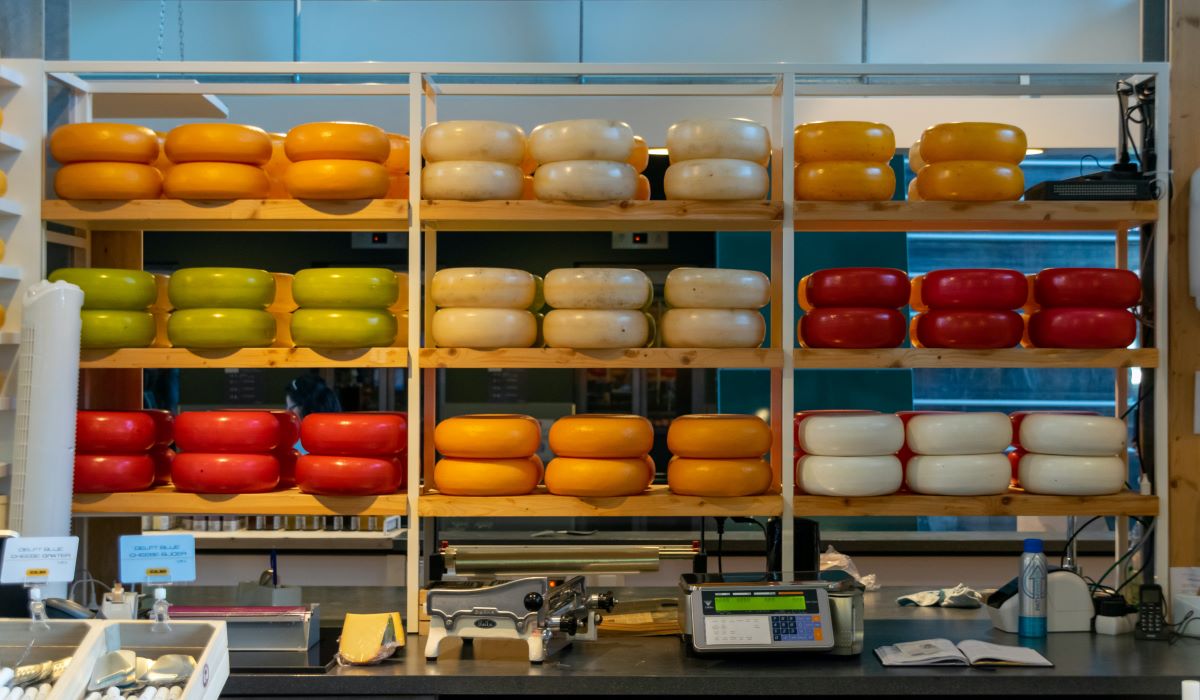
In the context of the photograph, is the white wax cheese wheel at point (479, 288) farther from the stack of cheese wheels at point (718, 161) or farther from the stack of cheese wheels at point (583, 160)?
the stack of cheese wheels at point (718, 161)

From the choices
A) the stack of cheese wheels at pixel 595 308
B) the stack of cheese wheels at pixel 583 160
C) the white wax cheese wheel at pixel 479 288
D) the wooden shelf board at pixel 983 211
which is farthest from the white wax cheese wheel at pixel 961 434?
the white wax cheese wheel at pixel 479 288

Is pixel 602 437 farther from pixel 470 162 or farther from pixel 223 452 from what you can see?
pixel 223 452

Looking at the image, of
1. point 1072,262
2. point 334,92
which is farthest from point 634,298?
point 1072,262

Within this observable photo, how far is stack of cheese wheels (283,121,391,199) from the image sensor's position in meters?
2.87

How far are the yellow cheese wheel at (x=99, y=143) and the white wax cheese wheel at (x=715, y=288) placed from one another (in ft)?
4.67

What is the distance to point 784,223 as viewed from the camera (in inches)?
117

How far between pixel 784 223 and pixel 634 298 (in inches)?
17.4

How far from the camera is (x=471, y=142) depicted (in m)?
2.90

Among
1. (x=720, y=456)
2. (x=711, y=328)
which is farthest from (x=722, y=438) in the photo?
(x=711, y=328)

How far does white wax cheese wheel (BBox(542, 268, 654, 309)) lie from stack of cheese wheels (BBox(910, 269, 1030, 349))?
77 cm

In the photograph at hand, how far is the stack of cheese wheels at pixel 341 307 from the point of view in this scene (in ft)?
9.48

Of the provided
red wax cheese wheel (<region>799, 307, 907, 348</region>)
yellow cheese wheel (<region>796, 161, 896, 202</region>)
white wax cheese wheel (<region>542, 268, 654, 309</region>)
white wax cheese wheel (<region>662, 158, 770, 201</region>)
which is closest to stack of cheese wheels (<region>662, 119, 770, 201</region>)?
white wax cheese wheel (<region>662, 158, 770, 201</region>)

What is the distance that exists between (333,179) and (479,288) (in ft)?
1.50

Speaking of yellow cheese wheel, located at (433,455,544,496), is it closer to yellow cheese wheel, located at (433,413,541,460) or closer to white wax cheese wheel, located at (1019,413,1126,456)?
yellow cheese wheel, located at (433,413,541,460)
